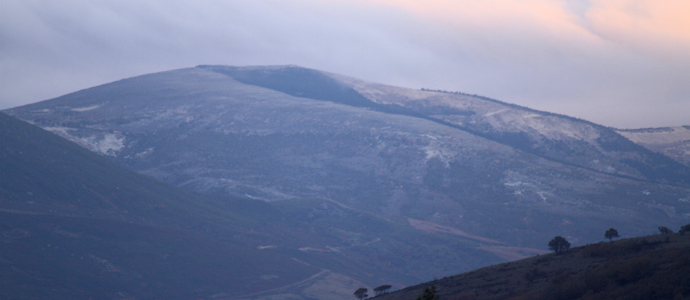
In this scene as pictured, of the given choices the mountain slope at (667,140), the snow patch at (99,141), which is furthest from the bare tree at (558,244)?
the mountain slope at (667,140)

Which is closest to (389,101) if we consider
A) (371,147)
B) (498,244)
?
(371,147)

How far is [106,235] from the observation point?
248 ft

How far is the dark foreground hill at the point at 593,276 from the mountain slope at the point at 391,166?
48.0 m

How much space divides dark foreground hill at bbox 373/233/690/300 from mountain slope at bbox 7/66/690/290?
48.0 metres

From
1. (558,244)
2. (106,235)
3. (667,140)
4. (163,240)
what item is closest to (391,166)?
(163,240)

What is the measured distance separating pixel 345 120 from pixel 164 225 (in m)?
69.8

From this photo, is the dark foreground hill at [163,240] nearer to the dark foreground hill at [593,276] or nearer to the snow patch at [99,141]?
the snow patch at [99,141]

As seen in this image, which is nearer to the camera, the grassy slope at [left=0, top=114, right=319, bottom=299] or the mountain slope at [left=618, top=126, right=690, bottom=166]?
the grassy slope at [left=0, top=114, right=319, bottom=299]

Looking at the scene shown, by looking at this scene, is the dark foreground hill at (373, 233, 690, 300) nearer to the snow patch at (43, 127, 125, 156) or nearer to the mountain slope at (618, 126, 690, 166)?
the snow patch at (43, 127, 125, 156)

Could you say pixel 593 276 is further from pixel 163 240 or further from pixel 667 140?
pixel 667 140

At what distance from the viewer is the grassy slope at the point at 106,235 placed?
215 feet

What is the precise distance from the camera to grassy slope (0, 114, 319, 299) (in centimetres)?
6544

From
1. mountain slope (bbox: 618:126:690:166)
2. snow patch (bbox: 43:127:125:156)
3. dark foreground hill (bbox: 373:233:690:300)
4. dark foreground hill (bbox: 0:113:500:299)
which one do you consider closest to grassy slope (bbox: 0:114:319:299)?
dark foreground hill (bbox: 0:113:500:299)

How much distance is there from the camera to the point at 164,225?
85.3 m
